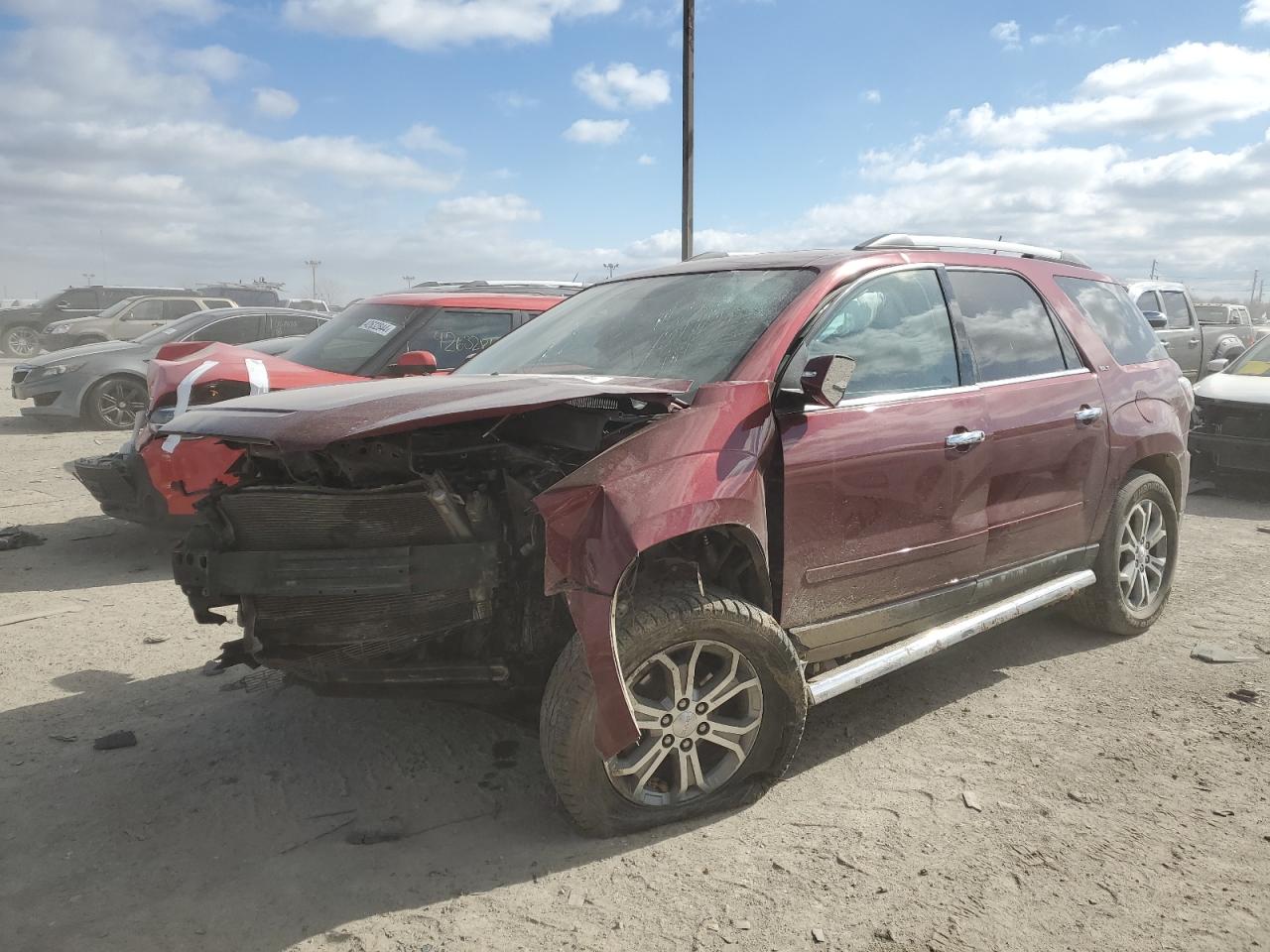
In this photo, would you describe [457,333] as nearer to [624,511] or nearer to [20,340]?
[624,511]

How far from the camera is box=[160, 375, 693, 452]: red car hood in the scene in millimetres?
2633

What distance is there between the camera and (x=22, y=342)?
26.5 m

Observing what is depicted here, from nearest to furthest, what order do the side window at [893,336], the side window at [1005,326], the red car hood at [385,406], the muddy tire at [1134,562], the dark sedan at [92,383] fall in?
the red car hood at [385,406] < the side window at [893,336] < the side window at [1005,326] < the muddy tire at [1134,562] < the dark sedan at [92,383]

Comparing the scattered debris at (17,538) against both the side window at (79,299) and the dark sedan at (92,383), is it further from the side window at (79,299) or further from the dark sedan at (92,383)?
the side window at (79,299)

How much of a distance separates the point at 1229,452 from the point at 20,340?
2964cm

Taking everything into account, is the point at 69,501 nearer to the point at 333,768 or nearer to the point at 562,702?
the point at 333,768

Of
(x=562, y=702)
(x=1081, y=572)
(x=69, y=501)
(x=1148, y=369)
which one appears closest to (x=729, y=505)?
(x=562, y=702)

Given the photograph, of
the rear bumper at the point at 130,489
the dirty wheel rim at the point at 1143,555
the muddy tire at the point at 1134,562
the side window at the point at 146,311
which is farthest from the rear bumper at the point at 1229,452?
the side window at the point at 146,311

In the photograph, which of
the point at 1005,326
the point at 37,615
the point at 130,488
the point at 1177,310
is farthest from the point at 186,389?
the point at 1177,310

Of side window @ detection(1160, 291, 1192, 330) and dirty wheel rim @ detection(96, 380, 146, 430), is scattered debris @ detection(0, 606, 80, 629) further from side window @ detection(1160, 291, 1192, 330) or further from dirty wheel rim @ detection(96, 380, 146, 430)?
side window @ detection(1160, 291, 1192, 330)

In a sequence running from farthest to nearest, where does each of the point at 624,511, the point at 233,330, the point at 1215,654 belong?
the point at 233,330 → the point at 1215,654 → the point at 624,511

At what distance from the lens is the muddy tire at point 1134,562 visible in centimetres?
450

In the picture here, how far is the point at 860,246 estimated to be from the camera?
3.80m

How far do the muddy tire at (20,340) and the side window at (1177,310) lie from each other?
27959mm
